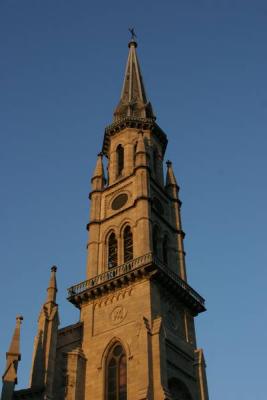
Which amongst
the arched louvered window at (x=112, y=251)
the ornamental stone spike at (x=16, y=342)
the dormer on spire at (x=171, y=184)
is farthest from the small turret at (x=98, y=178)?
the ornamental stone spike at (x=16, y=342)

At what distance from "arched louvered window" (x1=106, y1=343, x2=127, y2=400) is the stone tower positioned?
0.06m

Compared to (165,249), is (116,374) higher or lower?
lower

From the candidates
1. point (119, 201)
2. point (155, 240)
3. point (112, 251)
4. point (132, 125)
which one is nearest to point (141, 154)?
point (119, 201)

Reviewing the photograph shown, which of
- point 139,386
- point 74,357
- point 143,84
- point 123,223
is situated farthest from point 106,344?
point 143,84

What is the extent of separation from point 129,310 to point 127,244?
21.1ft

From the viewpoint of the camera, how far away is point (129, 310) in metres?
37.2

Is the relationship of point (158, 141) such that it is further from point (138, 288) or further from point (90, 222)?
point (138, 288)

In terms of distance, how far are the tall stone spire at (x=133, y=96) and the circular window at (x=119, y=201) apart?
9981 millimetres

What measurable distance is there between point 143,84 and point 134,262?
84.5ft

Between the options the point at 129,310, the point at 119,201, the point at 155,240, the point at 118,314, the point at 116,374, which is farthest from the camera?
the point at 119,201

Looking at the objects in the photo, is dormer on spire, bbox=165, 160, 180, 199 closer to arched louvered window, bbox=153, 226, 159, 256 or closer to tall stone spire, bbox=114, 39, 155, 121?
arched louvered window, bbox=153, 226, 159, 256

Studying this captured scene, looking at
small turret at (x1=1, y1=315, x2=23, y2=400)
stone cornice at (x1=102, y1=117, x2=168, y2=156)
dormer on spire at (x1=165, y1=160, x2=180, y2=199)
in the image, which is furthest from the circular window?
small turret at (x1=1, y1=315, x2=23, y2=400)

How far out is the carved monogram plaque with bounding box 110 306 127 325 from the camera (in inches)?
→ 1470

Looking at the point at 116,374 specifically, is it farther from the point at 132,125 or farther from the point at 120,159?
the point at 132,125
